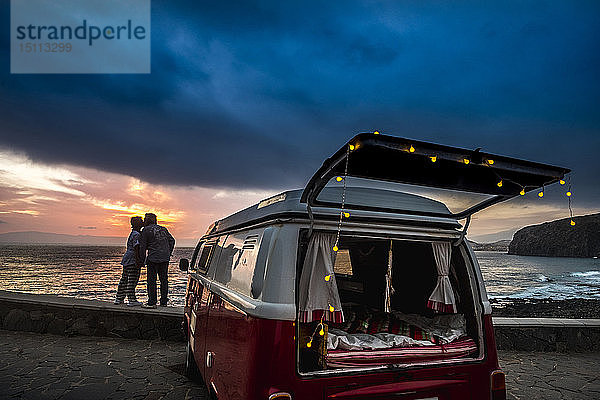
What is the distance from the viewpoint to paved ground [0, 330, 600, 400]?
4.64 metres

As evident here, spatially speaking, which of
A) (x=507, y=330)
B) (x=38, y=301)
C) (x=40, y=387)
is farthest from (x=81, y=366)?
(x=507, y=330)

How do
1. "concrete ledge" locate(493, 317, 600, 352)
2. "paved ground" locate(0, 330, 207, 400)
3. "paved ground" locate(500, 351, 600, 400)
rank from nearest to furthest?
"paved ground" locate(0, 330, 207, 400), "paved ground" locate(500, 351, 600, 400), "concrete ledge" locate(493, 317, 600, 352)

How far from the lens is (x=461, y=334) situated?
2.76 meters

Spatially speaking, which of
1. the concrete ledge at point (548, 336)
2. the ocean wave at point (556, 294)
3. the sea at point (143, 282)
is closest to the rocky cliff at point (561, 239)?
the sea at point (143, 282)

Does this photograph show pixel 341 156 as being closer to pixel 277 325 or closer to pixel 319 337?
pixel 277 325

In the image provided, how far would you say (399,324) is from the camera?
3.17m

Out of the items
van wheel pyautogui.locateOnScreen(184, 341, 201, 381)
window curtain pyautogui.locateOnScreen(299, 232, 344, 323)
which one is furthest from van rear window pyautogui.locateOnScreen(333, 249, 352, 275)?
window curtain pyautogui.locateOnScreen(299, 232, 344, 323)

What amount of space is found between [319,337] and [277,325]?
0.55 metres

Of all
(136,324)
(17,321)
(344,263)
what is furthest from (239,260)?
(17,321)

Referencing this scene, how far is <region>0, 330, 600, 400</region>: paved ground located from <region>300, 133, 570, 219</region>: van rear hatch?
3.57m

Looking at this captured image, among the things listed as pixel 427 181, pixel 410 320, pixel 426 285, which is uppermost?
pixel 427 181

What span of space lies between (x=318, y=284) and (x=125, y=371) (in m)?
4.38

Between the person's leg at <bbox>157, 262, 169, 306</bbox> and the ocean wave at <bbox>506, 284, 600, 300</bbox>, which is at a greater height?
the person's leg at <bbox>157, 262, 169, 306</bbox>

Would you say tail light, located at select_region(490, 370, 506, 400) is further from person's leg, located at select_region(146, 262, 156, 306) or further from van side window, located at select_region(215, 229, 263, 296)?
person's leg, located at select_region(146, 262, 156, 306)
